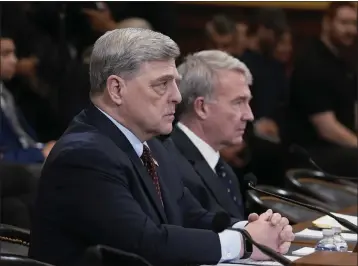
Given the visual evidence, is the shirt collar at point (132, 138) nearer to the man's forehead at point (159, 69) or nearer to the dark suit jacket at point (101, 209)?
the dark suit jacket at point (101, 209)

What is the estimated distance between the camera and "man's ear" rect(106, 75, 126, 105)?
8.97 feet

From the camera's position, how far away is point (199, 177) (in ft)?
11.6

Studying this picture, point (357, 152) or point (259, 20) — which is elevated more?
point (259, 20)

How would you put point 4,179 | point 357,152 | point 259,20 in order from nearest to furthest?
point 4,179 → point 357,152 → point 259,20

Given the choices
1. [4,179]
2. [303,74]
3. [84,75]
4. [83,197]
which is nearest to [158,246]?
[83,197]

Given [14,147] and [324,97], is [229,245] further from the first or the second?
[324,97]

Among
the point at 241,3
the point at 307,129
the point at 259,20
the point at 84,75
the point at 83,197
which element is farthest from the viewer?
the point at 241,3

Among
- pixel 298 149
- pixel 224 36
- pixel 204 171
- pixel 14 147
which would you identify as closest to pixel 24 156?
pixel 14 147

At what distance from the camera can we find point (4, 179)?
15.2 feet

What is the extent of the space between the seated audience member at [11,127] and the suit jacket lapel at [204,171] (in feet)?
4.72

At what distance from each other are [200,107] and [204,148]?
161mm

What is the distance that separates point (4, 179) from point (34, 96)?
1.25 metres

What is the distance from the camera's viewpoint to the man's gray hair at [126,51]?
272cm

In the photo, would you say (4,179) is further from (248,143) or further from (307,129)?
(307,129)
